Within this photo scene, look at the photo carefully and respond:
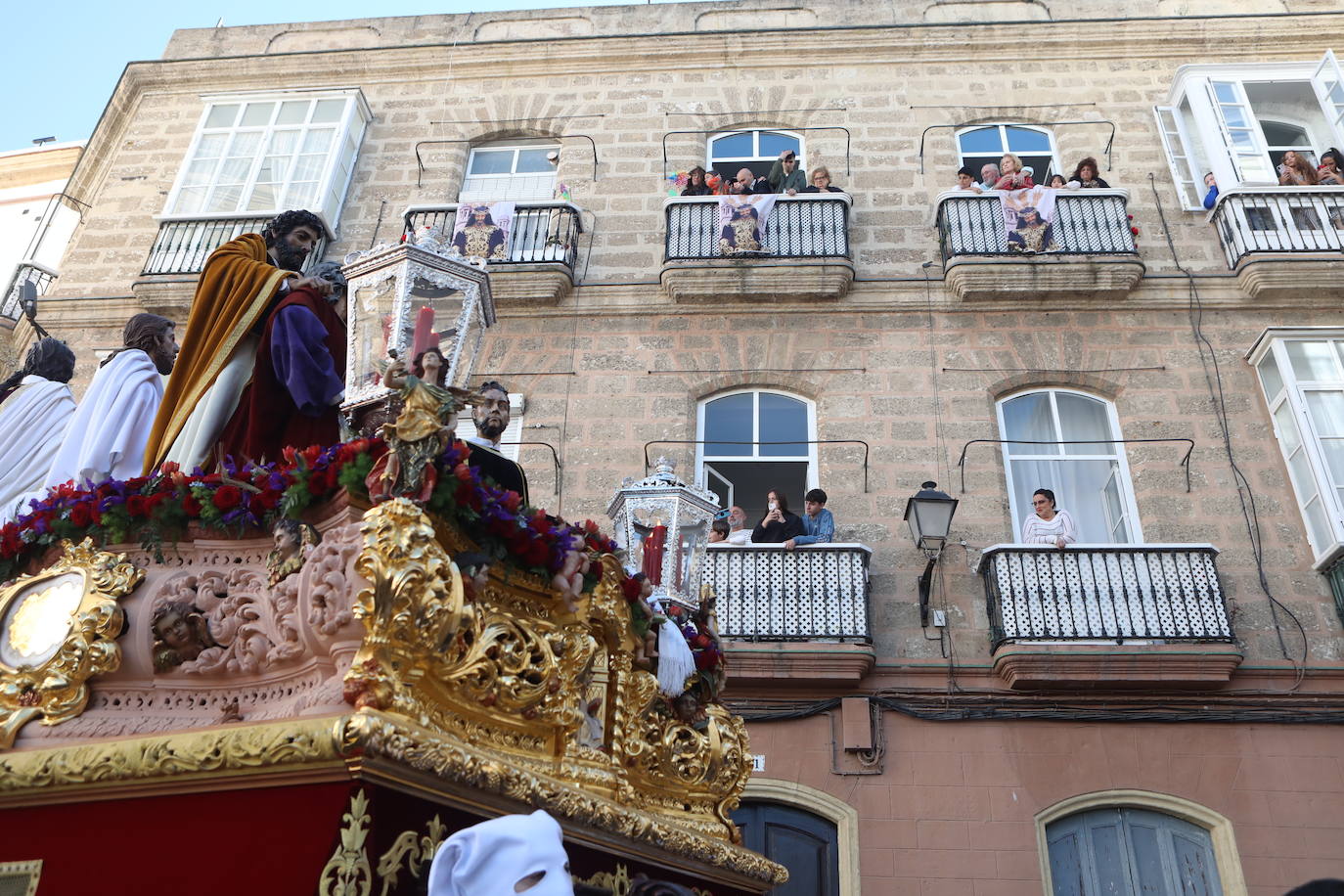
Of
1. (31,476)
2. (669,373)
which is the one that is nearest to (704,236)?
(669,373)

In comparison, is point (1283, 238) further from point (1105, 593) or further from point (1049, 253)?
point (1105, 593)

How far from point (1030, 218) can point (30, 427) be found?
10704 mm

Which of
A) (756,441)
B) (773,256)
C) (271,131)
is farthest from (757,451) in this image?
(271,131)

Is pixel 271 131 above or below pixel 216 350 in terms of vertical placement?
above

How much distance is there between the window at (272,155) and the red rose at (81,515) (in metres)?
10.9

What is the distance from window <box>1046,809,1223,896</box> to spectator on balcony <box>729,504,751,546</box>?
3683 millimetres

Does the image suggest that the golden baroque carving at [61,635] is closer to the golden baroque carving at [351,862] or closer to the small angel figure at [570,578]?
the golden baroque carving at [351,862]

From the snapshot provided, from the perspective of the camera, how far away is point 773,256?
12.7 metres

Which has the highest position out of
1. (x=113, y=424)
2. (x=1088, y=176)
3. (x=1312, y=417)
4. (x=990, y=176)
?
(x=990, y=176)

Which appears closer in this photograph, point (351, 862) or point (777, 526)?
point (351, 862)

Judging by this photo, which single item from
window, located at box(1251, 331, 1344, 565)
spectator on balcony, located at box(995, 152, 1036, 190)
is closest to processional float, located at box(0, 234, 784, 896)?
window, located at box(1251, 331, 1344, 565)

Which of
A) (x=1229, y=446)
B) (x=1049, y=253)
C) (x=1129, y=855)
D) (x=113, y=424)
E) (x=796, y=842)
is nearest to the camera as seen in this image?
(x=113, y=424)

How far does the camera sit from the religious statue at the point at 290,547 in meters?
3.18

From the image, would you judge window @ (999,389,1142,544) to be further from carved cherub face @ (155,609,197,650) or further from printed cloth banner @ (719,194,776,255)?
carved cherub face @ (155,609,197,650)
